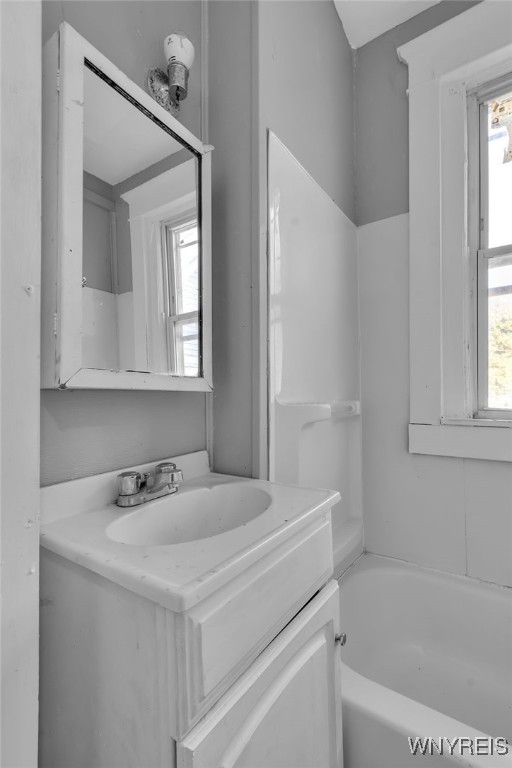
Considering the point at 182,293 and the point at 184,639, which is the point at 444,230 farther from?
the point at 184,639

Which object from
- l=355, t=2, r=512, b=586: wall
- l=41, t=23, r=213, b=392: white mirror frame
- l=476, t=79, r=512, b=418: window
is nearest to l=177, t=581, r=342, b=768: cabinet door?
l=41, t=23, r=213, b=392: white mirror frame

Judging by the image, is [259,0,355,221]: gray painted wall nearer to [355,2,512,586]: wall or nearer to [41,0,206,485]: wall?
[355,2,512,586]: wall

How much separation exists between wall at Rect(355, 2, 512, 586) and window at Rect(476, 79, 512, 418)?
0.83ft

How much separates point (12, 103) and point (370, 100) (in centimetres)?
154

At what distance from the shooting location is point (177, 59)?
920mm

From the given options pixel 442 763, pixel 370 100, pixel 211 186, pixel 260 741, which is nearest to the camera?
pixel 260 741

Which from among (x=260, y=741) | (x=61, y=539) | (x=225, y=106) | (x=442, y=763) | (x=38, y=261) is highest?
(x=225, y=106)

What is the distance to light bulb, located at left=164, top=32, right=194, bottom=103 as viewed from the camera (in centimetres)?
91

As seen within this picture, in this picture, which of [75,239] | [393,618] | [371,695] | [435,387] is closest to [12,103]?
[75,239]

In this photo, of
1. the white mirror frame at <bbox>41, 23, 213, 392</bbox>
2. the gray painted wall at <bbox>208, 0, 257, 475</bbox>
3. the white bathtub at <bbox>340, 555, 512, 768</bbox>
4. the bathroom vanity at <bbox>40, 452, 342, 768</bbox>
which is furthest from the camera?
the white bathtub at <bbox>340, 555, 512, 768</bbox>

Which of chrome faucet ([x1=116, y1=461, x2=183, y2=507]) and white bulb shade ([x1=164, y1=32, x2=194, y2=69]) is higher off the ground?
white bulb shade ([x1=164, y1=32, x2=194, y2=69])

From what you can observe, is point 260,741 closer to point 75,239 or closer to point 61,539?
point 61,539

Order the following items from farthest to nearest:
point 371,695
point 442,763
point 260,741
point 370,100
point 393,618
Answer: point 370,100, point 393,618, point 371,695, point 442,763, point 260,741

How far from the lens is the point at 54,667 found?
0.63 metres
